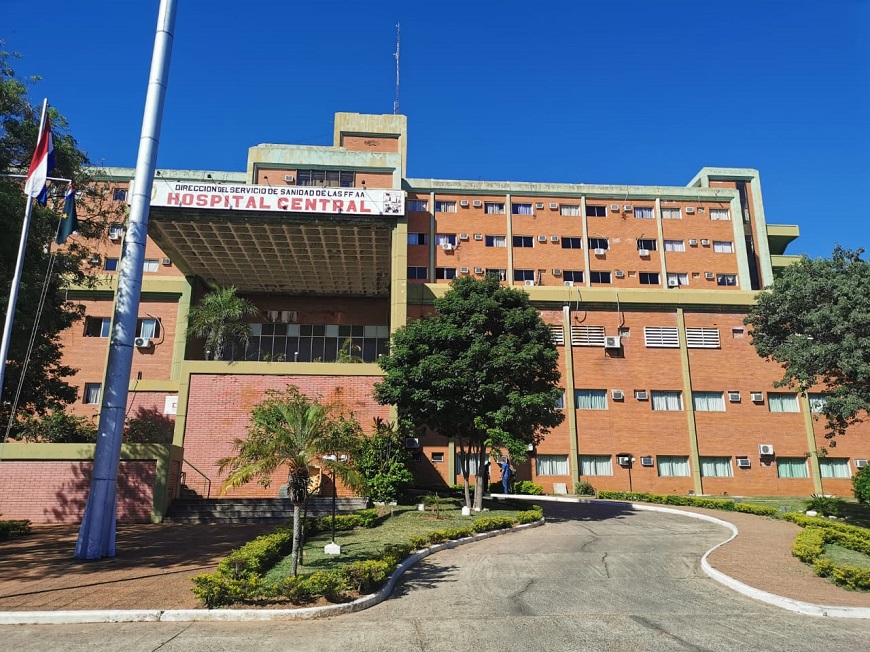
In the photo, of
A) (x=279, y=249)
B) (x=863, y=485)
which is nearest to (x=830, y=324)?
(x=863, y=485)

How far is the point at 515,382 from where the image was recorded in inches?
894

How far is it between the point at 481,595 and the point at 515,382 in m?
12.4

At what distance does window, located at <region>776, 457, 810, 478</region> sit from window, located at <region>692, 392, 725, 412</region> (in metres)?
4.41

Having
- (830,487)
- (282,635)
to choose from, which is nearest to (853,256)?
(830,487)

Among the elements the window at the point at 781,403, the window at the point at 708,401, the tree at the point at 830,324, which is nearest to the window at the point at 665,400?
the window at the point at 708,401

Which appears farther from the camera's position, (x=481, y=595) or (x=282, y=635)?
(x=481, y=595)

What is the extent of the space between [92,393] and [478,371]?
1089 inches

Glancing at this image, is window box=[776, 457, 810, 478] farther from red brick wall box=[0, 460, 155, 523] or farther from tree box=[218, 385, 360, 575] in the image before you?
red brick wall box=[0, 460, 155, 523]

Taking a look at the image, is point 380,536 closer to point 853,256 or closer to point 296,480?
point 296,480

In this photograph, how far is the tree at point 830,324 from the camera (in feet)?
68.6

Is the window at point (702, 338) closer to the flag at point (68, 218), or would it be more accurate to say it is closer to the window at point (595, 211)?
the window at point (595, 211)

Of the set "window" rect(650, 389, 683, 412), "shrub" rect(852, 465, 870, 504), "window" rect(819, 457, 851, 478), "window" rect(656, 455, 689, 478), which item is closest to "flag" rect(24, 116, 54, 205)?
"shrub" rect(852, 465, 870, 504)

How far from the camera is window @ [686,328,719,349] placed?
1435 inches

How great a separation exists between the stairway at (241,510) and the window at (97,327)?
805 inches
